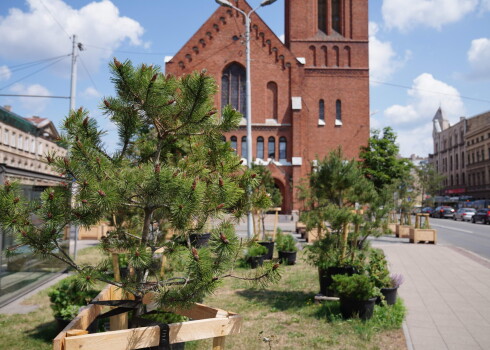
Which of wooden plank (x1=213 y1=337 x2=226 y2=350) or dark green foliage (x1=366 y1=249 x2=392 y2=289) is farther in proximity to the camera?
dark green foliage (x1=366 y1=249 x2=392 y2=289)

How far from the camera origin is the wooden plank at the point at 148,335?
289cm

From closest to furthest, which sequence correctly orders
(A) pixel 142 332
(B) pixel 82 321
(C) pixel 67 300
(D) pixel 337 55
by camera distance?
(A) pixel 142 332, (B) pixel 82 321, (C) pixel 67 300, (D) pixel 337 55

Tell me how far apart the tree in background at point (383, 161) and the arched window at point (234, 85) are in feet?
35.8

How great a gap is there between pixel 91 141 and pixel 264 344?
11.1 feet

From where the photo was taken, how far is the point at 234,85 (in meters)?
36.2

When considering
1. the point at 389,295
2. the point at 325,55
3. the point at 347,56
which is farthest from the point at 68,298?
the point at 347,56

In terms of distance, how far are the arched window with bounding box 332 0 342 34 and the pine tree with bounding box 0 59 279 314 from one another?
38073mm

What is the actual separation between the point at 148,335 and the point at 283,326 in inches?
130

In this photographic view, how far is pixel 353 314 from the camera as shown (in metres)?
6.13

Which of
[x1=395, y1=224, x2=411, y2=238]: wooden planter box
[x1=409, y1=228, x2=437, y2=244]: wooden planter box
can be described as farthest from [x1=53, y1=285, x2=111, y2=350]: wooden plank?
[x1=395, y1=224, x2=411, y2=238]: wooden planter box

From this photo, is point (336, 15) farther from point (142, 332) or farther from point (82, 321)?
point (142, 332)

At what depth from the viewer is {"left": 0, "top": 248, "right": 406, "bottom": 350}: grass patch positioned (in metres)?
5.27

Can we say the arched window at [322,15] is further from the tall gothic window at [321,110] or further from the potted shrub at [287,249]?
the potted shrub at [287,249]

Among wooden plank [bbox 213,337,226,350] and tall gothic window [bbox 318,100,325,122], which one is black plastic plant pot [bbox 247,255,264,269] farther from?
tall gothic window [bbox 318,100,325,122]
